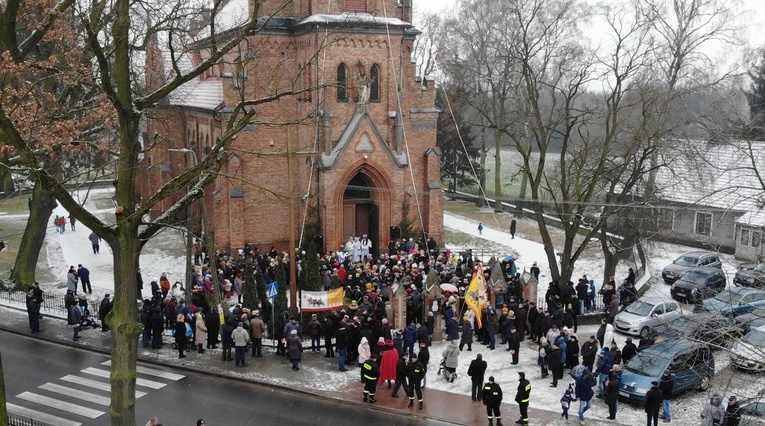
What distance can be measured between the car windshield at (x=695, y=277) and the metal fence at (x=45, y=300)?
2043 centimetres

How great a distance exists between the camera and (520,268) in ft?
103

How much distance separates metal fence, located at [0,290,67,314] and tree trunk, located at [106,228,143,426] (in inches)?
513

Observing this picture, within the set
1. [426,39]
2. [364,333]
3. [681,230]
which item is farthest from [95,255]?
[426,39]

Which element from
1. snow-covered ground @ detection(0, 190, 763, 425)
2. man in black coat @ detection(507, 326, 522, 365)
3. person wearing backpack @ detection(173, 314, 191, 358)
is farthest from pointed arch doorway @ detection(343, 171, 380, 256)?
man in black coat @ detection(507, 326, 522, 365)

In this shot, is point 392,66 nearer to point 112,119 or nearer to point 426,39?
point 112,119

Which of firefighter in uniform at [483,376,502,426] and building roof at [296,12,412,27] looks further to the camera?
building roof at [296,12,412,27]

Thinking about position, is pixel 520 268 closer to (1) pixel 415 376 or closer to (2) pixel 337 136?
(2) pixel 337 136

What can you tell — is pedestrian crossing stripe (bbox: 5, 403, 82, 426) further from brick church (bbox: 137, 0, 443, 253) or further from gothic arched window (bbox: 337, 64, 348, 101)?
gothic arched window (bbox: 337, 64, 348, 101)

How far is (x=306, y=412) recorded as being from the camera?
663 inches

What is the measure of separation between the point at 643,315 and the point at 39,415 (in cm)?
1617

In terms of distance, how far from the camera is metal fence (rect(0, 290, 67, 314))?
24641mm

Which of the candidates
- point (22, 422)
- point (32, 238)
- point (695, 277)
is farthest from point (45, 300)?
point (695, 277)

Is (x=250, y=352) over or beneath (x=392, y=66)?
beneath

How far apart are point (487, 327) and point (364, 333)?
3.79 m
